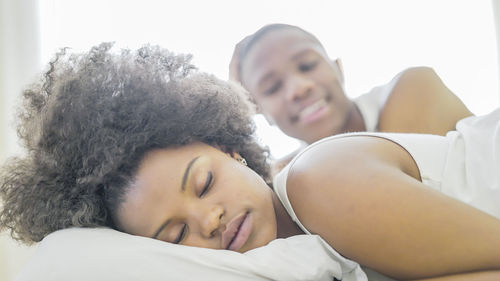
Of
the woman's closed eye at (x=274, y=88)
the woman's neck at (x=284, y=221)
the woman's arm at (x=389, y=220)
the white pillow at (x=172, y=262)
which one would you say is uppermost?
the woman's arm at (x=389, y=220)

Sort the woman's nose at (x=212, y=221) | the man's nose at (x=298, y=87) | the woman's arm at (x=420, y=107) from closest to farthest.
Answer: the woman's nose at (x=212, y=221)
the woman's arm at (x=420, y=107)
the man's nose at (x=298, y=87)

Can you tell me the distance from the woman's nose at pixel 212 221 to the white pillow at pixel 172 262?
0.24 feet

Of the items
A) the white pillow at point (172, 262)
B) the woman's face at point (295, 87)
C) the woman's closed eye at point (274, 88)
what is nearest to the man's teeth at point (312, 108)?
the woman's face at point (295, 87)

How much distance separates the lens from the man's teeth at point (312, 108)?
5.13 ft

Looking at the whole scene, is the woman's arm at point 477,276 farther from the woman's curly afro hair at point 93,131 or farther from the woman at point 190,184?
Result: the woman's curly afro hair at point 93,131

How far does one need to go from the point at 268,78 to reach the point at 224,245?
974 millimetres

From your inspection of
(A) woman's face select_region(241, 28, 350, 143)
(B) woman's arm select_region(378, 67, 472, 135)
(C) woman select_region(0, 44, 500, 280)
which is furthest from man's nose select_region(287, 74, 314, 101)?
(C) woman select_region(0, 44, 500, 280)

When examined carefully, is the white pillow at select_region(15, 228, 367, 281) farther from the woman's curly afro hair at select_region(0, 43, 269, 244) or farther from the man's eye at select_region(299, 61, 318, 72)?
the man's eye at select_region(299, 61, 318, 72)

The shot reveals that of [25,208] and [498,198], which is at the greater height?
[498,198]

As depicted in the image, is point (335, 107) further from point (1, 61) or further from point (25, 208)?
point (1, 61)

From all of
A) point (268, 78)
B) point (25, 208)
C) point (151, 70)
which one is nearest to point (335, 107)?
point (268, 78)

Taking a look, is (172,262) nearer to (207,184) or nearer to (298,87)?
(207,184)

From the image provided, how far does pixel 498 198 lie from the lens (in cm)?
77

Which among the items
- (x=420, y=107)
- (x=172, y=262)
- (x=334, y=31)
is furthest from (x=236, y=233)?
(x=334, y=31)
